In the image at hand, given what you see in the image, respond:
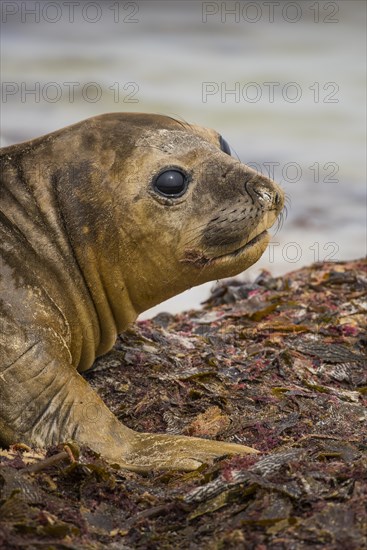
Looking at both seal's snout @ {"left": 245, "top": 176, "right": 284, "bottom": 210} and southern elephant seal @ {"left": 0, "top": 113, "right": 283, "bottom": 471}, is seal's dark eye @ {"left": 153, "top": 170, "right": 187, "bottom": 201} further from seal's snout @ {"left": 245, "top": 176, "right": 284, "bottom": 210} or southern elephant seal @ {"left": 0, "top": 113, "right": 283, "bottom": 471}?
seal's snout @ {"left": 245, "top": 176, "right": 284, "bottom": 210}

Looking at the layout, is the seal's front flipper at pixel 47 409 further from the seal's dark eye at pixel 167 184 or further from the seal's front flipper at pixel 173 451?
the seal's dark eye at pixel 167 184

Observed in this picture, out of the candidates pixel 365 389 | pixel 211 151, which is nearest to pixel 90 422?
pixel 211 151

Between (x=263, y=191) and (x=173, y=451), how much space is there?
6.07 feet

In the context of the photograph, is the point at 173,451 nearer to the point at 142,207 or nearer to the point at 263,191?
the point at 142,207

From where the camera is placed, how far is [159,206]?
6793mm

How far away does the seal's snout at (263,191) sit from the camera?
22.5ft

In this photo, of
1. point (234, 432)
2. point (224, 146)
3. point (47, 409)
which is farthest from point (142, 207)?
point (234, 432)

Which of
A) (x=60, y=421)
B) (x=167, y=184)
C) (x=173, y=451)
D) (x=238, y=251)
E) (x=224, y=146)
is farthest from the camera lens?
(x=224, y=146)

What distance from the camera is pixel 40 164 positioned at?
698 cm

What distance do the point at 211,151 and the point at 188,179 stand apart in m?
0.30

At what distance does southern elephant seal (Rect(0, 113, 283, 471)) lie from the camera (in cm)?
678

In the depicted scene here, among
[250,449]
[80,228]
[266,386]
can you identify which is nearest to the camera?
[250,449]

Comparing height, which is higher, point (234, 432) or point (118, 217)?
point (118, 217)

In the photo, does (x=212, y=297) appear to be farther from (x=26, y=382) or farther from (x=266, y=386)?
(x=26, y=382)
